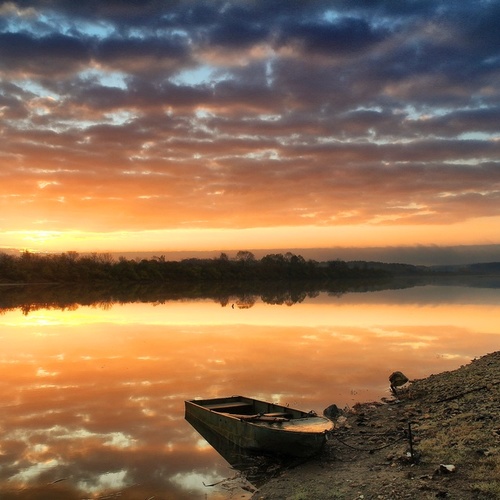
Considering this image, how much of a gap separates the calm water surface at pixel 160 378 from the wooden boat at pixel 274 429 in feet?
2.67

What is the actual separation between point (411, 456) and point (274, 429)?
3.62m

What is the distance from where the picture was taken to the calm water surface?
14172 mm

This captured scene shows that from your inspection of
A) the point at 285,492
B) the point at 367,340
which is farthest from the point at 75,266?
the point at 285,492

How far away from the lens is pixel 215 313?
204 ft

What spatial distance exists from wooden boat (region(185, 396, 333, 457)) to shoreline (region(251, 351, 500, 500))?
663mm

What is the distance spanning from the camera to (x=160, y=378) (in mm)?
25766

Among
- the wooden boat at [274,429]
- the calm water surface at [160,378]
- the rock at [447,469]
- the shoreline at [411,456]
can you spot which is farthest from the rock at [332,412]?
the rock at [447,469]

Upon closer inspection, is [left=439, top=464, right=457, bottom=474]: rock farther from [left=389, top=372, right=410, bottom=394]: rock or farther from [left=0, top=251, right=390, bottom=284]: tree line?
[left=0, top=251, right=390, bottom=284]: tree line

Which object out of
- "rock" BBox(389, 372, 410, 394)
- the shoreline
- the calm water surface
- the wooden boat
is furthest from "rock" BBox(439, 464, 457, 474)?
"rock" BBox(389, 372, 410, 394)

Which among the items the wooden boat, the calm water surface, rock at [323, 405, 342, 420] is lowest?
the calm water surface

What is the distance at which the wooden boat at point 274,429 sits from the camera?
14141 millimetres

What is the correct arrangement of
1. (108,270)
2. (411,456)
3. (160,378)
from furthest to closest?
(108,270) → (160,378) → (411,456)

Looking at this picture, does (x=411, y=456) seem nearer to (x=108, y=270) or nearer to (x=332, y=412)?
(x=332, y=412)

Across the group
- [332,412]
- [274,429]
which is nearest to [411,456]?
[274,429]
